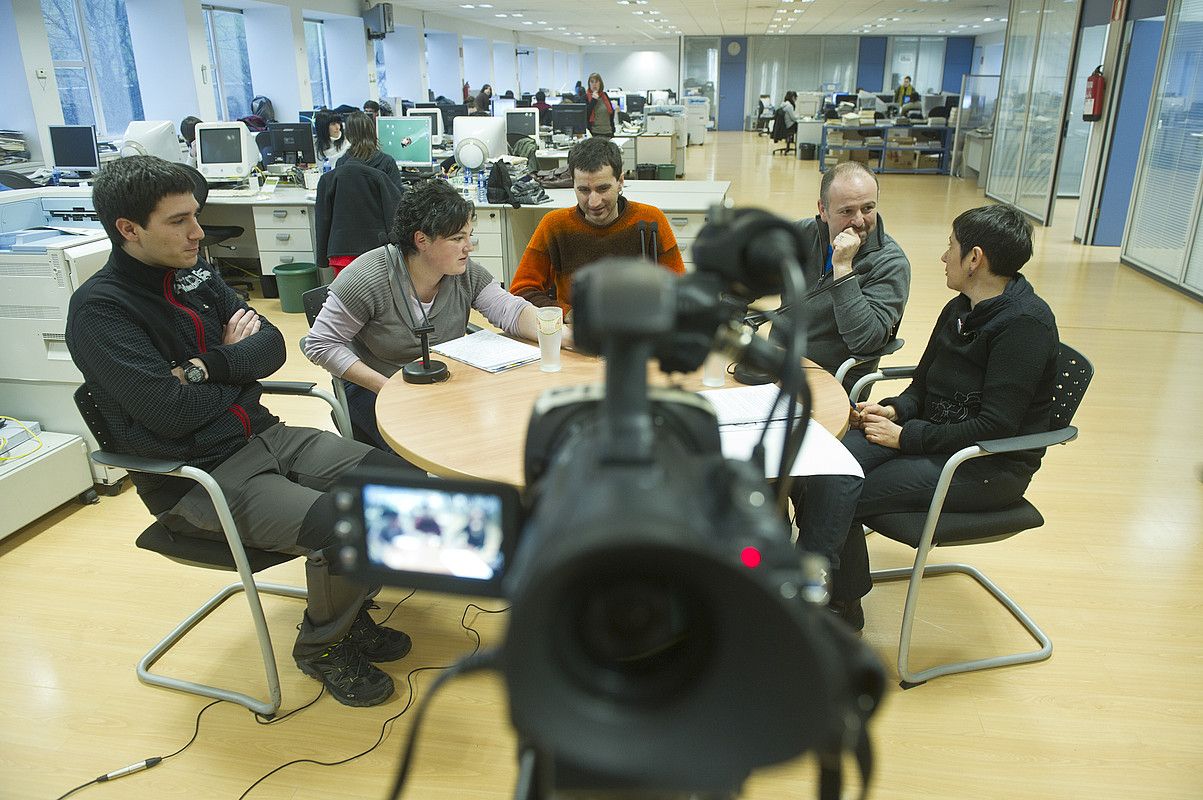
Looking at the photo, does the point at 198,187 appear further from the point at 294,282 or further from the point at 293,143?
the point at 293,143

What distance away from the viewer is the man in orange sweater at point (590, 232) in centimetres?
287

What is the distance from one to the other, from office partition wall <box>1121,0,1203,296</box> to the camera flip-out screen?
671 centimetres

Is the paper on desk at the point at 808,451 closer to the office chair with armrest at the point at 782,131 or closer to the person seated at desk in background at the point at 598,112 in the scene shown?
the person seated at desk in background at the point at 598,112

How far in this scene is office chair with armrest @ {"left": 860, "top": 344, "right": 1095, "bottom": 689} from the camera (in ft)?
6.15

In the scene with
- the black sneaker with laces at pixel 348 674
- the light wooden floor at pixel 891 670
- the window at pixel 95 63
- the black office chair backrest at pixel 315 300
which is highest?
the window at pixel 95 63

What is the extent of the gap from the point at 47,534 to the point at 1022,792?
3168 millimetres

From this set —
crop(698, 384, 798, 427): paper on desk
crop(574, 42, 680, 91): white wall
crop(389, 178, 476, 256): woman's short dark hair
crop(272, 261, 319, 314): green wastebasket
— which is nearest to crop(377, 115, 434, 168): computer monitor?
crop(272, 261, 319, 314): green wastebasket

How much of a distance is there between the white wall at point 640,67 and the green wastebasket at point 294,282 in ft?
76.1

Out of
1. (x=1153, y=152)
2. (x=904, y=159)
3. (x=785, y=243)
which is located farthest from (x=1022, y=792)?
(x=904, y=159)

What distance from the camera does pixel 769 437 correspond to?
5.73ft

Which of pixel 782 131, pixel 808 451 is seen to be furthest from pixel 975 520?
pixel 782 131

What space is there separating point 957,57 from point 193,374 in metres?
25.7

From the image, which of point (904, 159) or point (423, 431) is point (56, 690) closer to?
point (423, 431)

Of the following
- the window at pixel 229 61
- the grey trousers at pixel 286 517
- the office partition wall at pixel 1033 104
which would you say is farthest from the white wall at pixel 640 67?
the grey trousers at pixel 286 517
